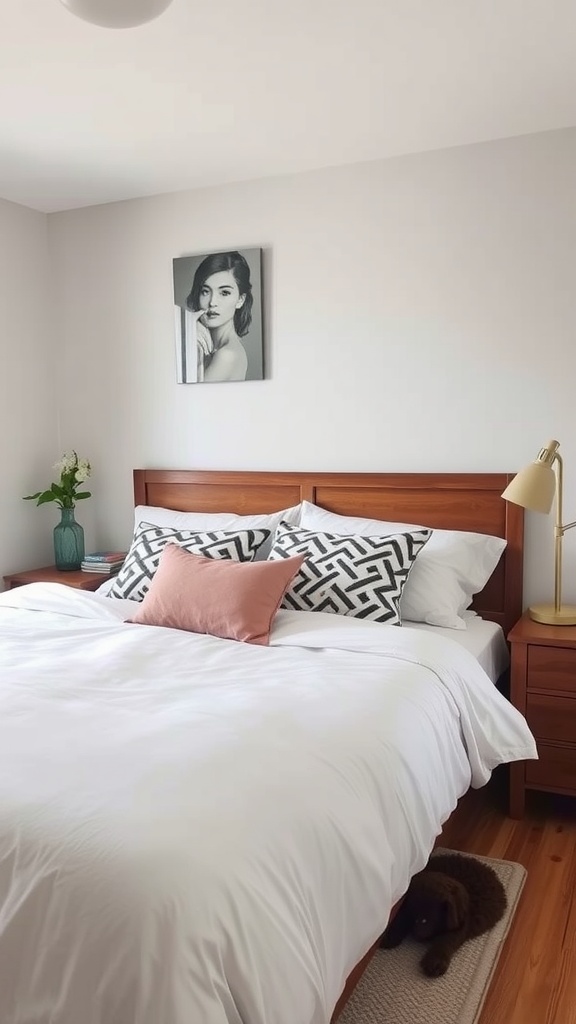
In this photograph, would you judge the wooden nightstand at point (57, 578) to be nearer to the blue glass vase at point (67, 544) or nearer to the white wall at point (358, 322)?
the blue glass vase at point (67, 544)

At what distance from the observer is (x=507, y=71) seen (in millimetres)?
2338

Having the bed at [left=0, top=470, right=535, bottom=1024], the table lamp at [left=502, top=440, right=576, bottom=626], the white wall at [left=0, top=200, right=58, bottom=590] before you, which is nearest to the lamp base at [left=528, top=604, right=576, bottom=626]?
the table lamp at [left=502, top=440, right=576, bottom=626]

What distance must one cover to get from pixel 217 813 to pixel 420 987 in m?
0.89

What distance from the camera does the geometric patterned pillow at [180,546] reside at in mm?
2900

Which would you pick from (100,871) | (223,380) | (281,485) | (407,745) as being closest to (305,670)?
(407,745)

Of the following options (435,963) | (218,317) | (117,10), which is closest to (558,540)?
(435,963)

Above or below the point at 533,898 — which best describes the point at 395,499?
above

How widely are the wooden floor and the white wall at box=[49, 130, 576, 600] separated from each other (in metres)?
0.78

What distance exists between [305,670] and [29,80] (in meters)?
1.96

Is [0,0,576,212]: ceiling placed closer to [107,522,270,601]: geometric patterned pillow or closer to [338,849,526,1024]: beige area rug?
[107,522,270,601]: geometric patterned pillow

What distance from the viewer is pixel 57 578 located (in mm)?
3492

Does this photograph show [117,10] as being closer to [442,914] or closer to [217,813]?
[217,813]

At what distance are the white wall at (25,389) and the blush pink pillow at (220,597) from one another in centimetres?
137

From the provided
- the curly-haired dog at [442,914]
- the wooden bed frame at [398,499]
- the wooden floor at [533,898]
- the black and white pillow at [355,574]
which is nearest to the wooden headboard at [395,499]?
the wooden bed frame at [398,499]
